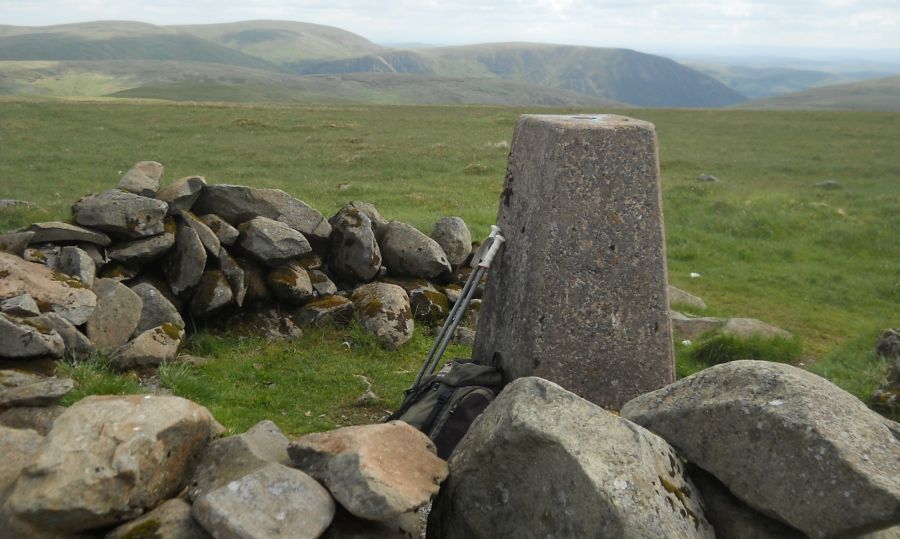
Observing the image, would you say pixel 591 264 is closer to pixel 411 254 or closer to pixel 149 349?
pixel 149 349

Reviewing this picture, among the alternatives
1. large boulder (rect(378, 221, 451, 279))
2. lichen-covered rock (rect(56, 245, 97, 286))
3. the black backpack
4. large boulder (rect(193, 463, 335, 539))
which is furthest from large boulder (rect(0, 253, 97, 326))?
large boulder (rect(193, 463, 335, 539))

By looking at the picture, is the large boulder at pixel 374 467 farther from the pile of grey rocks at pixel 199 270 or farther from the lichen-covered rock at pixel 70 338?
the lichen-covered rock at pixel 70 338

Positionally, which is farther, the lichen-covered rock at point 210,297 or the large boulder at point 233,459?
the lichen-covered rock at point 210,297

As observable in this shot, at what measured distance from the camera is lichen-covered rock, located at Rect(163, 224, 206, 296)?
36.1 ft

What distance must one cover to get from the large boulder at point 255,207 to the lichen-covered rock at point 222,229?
1.31ft

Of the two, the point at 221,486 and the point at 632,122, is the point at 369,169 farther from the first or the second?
the point at 221,486

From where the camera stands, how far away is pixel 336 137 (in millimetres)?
39656

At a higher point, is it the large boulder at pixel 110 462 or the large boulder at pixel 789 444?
the large boulder at pixel 789 444

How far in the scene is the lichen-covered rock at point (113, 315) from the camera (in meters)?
9.69

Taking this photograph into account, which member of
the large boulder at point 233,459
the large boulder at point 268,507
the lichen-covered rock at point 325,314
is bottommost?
the lichen-covered rock at point 325,314

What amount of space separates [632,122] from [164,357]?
6.27 meters

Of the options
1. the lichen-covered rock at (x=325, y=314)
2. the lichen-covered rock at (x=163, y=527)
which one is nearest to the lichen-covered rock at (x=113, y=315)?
the lichen-covered rock at (x=325, y=314)

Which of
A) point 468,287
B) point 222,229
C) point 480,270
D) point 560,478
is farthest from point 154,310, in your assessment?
point 560,478

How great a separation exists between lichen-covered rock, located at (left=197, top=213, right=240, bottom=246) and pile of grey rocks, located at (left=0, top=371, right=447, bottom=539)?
6369 mm
